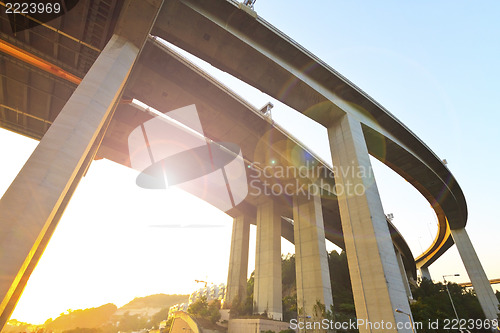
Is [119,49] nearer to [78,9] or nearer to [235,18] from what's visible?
[78,9]

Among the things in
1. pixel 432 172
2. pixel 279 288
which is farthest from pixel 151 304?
pixel 432 172

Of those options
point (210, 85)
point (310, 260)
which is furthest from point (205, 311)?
point (210, 85)

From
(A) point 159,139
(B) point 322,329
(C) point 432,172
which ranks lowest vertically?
(B) point 322,329

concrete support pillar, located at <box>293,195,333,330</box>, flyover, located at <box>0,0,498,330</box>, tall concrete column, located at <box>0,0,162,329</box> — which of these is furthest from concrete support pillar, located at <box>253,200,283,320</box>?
tall concrete column, located at <box>0,0,162,329</box>

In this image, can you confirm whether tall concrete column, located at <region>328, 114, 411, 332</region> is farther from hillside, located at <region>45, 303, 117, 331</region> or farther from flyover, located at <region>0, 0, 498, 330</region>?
hillside, located at <region>45, 303, 117, 331</region>

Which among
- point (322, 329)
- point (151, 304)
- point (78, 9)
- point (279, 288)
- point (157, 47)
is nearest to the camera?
point (78, 9)

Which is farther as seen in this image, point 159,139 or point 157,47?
point 159,139

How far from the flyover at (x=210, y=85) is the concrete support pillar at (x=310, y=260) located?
622cm

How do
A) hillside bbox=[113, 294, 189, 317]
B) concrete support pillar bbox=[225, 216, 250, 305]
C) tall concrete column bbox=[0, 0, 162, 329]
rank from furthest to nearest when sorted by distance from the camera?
1. hillside bbox=[113, 294, 189, 317]
2. concrete support pillar bbox=[225, 216, 250, 305]
3. tall concrete column bbox=[0, 0, 162, 329]

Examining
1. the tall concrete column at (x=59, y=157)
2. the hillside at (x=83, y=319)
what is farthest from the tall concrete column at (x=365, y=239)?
the hillside at (x=83, y=319)

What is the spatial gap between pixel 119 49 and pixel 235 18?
6.06 meters

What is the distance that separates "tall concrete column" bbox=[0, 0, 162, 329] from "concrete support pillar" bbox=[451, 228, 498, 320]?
4010 centimetres

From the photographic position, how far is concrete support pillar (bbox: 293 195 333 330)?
22.7m

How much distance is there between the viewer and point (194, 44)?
13.3 meters
